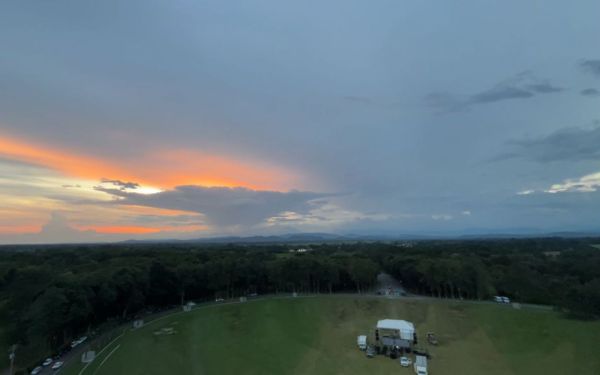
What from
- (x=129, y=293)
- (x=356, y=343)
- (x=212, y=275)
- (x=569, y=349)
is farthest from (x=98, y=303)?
(x=569, y=349)

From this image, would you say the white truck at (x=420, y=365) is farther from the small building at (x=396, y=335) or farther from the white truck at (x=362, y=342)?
the white truck at (x=362, y=342)

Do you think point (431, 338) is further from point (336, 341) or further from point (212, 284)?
point (212, 284)

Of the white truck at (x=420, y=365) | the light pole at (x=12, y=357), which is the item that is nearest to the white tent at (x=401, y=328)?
the white truck at (x=420, y=365)

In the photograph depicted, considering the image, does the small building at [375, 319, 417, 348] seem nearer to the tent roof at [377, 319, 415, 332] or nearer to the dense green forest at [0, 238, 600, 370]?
the tent roof at [377, 319, 415, 332]

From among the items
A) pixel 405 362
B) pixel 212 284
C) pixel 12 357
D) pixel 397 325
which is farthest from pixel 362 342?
pixel 12 357

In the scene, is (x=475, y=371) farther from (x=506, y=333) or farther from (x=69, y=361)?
(x=69, y=361)

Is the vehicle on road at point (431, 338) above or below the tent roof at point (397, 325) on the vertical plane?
below
